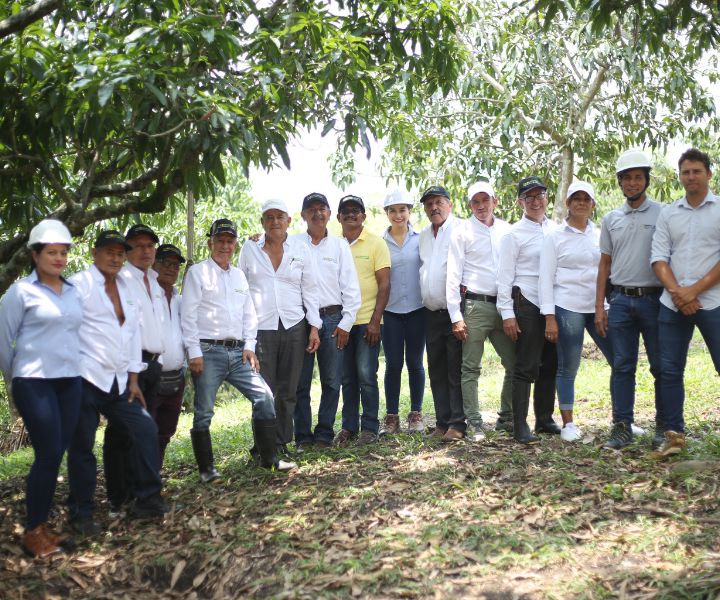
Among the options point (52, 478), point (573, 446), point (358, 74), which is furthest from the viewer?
point (573, 446)

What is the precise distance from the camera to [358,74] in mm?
5176

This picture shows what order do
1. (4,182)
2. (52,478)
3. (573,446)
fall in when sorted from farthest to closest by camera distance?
1. (573,446)
2. (4,182)
3. (52,478)

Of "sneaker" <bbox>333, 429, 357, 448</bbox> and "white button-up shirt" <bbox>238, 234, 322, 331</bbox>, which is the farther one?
"sneaker" <bbox>333, 429, 357, 448</bbox>

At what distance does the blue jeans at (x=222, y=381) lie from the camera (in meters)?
5.77

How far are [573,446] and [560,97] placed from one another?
24.9ft

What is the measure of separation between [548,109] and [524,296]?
640 centimetres

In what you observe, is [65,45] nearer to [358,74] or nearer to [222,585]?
[358,74]

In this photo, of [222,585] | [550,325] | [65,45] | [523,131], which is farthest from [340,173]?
[222,585]

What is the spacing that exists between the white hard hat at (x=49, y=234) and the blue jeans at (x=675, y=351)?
3.90 metres

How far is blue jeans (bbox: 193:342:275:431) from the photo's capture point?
5766 millimetres

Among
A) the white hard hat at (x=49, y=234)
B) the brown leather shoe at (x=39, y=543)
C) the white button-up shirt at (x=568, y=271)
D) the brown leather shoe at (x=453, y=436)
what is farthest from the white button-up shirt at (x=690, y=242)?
the brown leather shoe at (x=39, y=543)

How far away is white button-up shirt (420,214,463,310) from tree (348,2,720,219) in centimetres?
497

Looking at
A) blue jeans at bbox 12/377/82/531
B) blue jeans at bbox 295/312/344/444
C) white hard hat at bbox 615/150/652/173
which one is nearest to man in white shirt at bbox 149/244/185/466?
blue jeans at bbox 12/377/82/531

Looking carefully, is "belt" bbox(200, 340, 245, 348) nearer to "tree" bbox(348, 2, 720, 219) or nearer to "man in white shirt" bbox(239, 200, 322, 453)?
"man in white shirt" bbox(239, 200, 322, 453)
